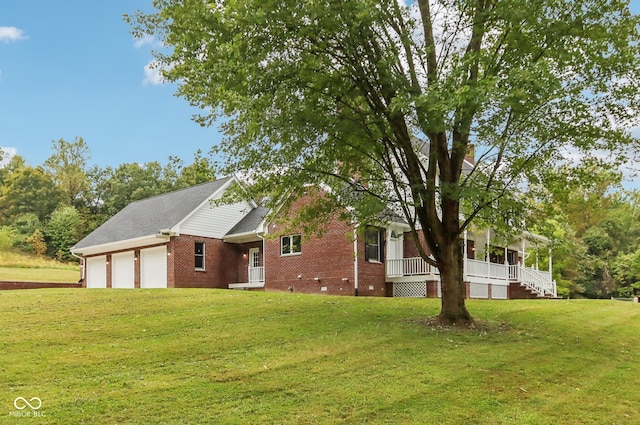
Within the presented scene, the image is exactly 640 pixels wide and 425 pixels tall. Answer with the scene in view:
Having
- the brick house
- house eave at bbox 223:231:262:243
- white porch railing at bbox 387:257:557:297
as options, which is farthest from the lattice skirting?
house eave at bbox 223:231:262:243

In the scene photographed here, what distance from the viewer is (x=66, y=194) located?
59031mm

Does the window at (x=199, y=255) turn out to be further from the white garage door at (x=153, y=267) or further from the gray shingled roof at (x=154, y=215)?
the gray shingled roof at (x=154, y=215)

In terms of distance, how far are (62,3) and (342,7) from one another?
21.1 metres

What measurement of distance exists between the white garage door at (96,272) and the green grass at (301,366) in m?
17.3

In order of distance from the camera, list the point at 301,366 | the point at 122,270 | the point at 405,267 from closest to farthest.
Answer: the point at 301,366 < the point at 405,267 < the point at 122,270

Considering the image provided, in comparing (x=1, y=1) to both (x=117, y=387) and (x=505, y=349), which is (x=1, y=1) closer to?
(x=117, y=387)

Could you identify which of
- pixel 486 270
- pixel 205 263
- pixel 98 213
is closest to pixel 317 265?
pixel 205 263

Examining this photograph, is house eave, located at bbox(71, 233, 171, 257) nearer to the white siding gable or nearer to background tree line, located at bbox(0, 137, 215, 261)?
the white siding gable

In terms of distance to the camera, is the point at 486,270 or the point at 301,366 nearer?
the point at 301,366

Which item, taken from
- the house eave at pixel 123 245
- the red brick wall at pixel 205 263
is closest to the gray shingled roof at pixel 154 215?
the house eave at pixel 123 245

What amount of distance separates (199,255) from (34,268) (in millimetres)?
22931

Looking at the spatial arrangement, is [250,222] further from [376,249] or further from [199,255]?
[376,249]

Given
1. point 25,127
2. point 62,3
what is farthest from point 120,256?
point 25,127

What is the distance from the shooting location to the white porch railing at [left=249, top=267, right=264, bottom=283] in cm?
2772
